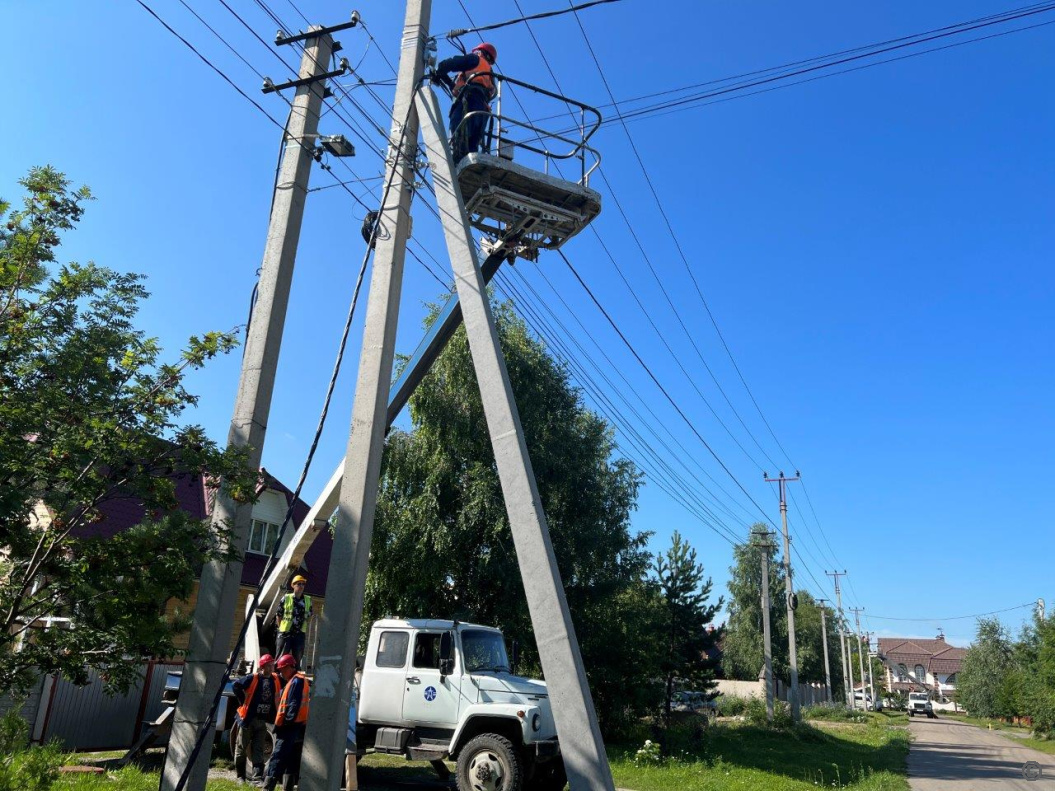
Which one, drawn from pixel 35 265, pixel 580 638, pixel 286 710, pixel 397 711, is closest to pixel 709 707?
pixel 580 638

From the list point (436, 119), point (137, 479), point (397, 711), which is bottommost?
point (397, 711)

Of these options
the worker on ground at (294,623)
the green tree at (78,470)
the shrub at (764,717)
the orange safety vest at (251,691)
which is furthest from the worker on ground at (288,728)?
the shrub at (764,717)

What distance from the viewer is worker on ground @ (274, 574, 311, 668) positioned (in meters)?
10.6

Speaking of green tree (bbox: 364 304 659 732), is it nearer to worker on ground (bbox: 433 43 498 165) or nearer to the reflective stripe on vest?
the reflective stripe on vest

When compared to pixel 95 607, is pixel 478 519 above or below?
above

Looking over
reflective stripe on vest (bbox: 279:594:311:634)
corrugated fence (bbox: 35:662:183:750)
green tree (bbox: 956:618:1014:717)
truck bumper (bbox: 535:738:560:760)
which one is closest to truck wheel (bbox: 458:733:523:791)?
truck bumper (bbox: 535:738:560:760)

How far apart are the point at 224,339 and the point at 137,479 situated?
1.26 m

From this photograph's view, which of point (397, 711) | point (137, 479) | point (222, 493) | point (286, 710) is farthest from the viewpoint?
point (397, 711)

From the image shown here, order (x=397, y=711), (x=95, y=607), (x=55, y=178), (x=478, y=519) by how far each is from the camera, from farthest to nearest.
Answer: (x=478, y=519) → (x=397, y=711) → (x=55, y=178) → (x=95, y=607)

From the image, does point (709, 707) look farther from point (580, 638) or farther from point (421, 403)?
point (421, 403)

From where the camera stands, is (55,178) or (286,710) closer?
(55,178)

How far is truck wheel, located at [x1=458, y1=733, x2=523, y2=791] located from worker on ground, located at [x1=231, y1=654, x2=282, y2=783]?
2.60 m

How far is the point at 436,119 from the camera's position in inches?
301

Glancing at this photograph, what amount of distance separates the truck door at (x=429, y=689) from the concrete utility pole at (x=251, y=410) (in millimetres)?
4699
